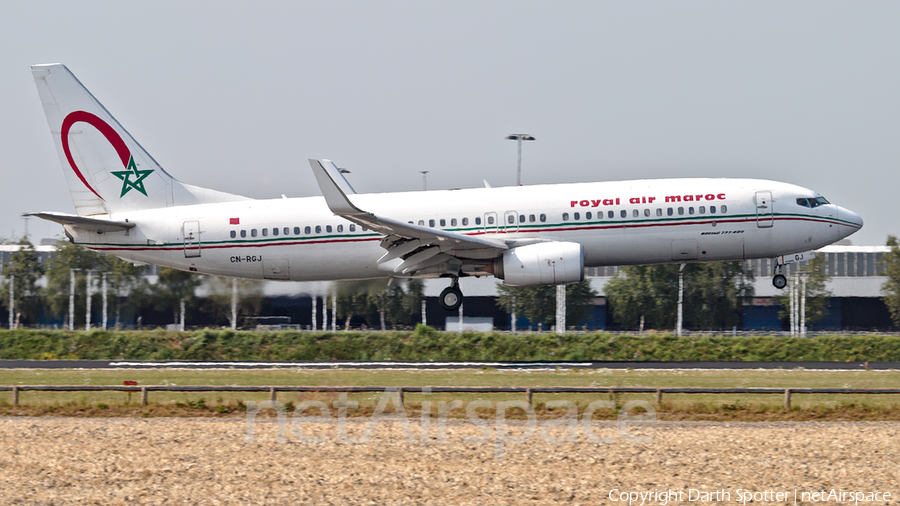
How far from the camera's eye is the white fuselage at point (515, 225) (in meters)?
34.9

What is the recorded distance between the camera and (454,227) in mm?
35844

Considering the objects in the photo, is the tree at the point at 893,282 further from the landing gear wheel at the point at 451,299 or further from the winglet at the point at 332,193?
the winglet at the point at 332,193

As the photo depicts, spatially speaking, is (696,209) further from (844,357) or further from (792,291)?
(792,291)

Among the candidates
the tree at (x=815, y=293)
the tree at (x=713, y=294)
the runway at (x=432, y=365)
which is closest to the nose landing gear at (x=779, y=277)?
the runway at (x=432, y=365)

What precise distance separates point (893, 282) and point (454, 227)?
61.4 metres

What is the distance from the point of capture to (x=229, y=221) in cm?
3694

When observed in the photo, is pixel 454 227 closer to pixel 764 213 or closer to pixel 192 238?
pixel 192 238

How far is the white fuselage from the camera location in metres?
34.9

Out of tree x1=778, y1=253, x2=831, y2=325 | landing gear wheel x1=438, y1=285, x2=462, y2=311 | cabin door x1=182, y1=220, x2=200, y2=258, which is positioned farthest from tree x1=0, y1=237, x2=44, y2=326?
tree x1=778, y1=253, x2=831, y2=325

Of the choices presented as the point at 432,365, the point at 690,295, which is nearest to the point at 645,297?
the point at 690,295

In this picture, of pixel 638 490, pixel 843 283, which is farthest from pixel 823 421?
pixel 843 283

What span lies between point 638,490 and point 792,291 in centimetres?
6683

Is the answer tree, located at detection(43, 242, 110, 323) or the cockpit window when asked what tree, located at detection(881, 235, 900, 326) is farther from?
tree, located at detection(43, 242, 110, 323)

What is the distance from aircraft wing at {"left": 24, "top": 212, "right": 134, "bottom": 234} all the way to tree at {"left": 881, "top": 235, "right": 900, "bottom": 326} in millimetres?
68145
